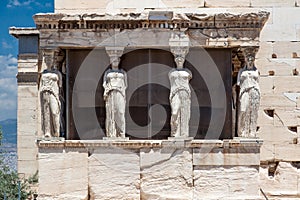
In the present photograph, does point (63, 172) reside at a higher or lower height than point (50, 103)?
lower

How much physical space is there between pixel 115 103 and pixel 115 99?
6 cm

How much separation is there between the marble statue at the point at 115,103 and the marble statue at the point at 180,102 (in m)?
0.79

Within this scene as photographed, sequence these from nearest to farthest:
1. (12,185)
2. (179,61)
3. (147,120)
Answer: (179,61), (147,120), (12,185)

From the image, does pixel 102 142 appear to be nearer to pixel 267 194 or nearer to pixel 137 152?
pixel 137 152

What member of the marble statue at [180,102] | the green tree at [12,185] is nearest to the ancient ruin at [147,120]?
the marble statue at [180,102]

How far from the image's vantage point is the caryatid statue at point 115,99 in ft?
32.4

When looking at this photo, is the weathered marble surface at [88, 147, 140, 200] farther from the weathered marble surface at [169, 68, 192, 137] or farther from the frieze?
the frieze

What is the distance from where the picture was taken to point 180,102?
9.84 m

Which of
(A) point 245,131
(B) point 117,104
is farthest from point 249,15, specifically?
(B) point 117,104

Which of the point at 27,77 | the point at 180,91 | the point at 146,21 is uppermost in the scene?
the point at 146,21

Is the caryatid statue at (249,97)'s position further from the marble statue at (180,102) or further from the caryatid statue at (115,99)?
the caryatid statue at (115,99)

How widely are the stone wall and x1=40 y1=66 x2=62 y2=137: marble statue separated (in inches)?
9.1

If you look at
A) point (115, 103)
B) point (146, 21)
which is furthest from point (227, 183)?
point (146, 21)

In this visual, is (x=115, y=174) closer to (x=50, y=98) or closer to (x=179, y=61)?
(x=50, y=98)
